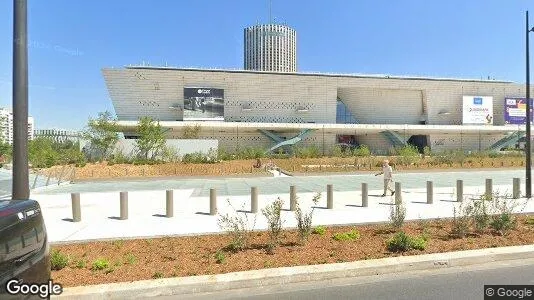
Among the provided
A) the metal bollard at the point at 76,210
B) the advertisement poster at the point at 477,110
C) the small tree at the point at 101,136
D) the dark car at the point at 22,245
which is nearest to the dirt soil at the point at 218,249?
the dark car at the point at 22,245

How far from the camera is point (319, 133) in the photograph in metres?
61.0

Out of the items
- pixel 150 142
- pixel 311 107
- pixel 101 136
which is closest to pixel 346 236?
pixel 150 142

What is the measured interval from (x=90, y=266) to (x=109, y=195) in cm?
1016

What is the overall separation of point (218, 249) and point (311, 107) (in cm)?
5495

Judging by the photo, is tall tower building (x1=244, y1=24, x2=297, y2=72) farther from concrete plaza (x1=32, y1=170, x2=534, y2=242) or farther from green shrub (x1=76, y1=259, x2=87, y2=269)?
green shrub (x1=76, y1=259, x2=87, y2=269)

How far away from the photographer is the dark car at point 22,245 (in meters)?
2.47

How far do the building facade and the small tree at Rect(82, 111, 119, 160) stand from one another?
12.2 m

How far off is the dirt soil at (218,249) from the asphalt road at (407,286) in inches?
23.8

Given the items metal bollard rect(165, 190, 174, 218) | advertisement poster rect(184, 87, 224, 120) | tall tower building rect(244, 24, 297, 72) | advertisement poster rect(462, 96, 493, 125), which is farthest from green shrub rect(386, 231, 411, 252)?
tall tower building rect(244, 24, 297, 72)

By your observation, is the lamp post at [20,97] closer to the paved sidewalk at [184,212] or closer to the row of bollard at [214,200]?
the paved sidewalk at [184,212]

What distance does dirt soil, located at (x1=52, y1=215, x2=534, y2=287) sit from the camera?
5.16 metres

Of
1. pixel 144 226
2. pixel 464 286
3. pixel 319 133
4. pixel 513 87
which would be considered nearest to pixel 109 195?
pixel 144 226

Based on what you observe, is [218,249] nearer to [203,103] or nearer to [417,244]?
[417,244]

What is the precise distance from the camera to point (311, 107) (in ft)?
196
